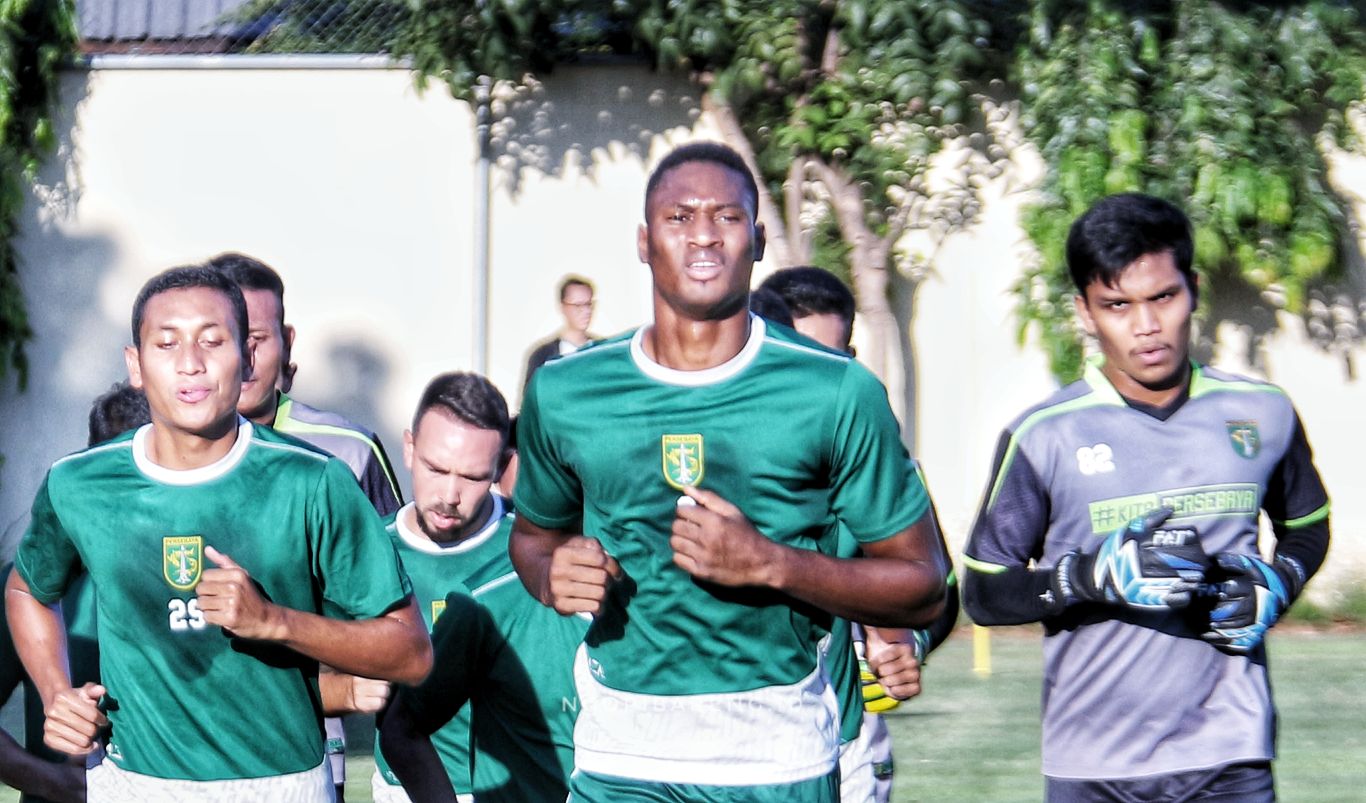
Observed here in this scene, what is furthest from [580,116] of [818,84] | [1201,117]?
[1201,117]

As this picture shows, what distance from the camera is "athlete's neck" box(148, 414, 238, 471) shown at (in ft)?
13.1

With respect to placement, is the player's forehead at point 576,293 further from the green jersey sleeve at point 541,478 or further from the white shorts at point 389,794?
the green jersey sleeve at point 541,478

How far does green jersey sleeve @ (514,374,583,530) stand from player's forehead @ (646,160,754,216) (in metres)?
0.44

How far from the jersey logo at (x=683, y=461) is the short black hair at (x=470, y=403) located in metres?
1.34

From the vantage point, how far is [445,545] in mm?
5105

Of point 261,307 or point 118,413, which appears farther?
point 261,307

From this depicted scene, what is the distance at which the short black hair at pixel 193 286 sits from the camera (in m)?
4.09

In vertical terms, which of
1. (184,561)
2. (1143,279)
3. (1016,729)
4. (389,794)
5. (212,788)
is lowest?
(1016,729)

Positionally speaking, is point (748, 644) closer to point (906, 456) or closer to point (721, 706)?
point (721, 706)

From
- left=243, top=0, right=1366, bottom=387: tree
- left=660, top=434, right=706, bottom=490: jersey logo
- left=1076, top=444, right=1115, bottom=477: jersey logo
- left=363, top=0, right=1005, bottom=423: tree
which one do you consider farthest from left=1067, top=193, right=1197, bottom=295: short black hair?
left=363, top=0, right=1005, bottom=423: tree

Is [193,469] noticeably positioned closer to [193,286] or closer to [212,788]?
[193,286]

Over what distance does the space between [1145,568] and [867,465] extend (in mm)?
823

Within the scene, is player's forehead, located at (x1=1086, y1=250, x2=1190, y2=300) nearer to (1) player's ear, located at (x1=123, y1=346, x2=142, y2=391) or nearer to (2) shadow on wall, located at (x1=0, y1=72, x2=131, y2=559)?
(1) player's ear, located at (x1=123, y1=346, x2=142, y2=391)

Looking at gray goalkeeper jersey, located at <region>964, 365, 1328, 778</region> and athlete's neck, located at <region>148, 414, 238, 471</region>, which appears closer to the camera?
athlete's neck, located at <region>148, 414, 238, 471</region>
